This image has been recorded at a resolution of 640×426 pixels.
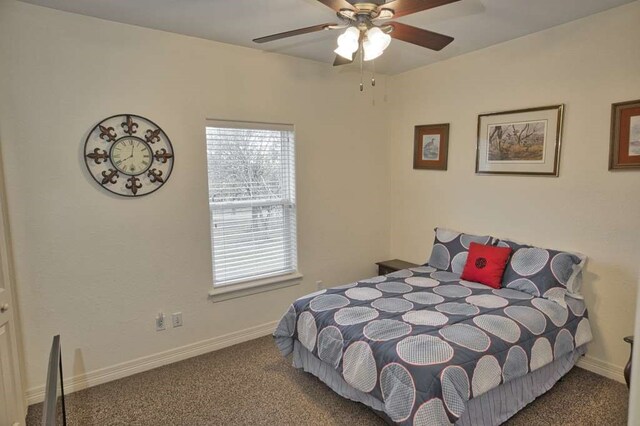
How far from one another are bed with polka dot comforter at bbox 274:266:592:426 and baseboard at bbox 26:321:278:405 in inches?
29.0

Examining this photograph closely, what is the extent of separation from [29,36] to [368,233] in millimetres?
3325

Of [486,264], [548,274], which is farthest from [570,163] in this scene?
[486,264]

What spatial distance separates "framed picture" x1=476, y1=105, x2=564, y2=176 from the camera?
299 cm

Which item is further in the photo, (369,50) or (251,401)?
(251,401)

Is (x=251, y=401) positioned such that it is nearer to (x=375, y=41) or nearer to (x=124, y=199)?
(x=124, y=199)

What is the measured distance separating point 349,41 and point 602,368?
2957mm

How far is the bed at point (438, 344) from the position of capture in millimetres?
1936

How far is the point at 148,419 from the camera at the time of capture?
240cm

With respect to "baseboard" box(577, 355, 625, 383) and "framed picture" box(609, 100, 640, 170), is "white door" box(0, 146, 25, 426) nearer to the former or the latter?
"baseboard" box(577, 355, 625, 383)

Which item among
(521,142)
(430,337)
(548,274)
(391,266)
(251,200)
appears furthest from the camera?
(391,266)

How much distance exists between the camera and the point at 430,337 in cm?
216

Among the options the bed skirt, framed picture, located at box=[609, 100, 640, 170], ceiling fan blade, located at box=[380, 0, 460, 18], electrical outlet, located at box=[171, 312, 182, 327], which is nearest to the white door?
electrical outlet, located at box=[171, 312, 182, 327]

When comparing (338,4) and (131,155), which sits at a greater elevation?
(338,4)

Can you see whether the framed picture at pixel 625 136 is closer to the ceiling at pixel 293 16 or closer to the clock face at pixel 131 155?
the ceiling at pixel 293 16
